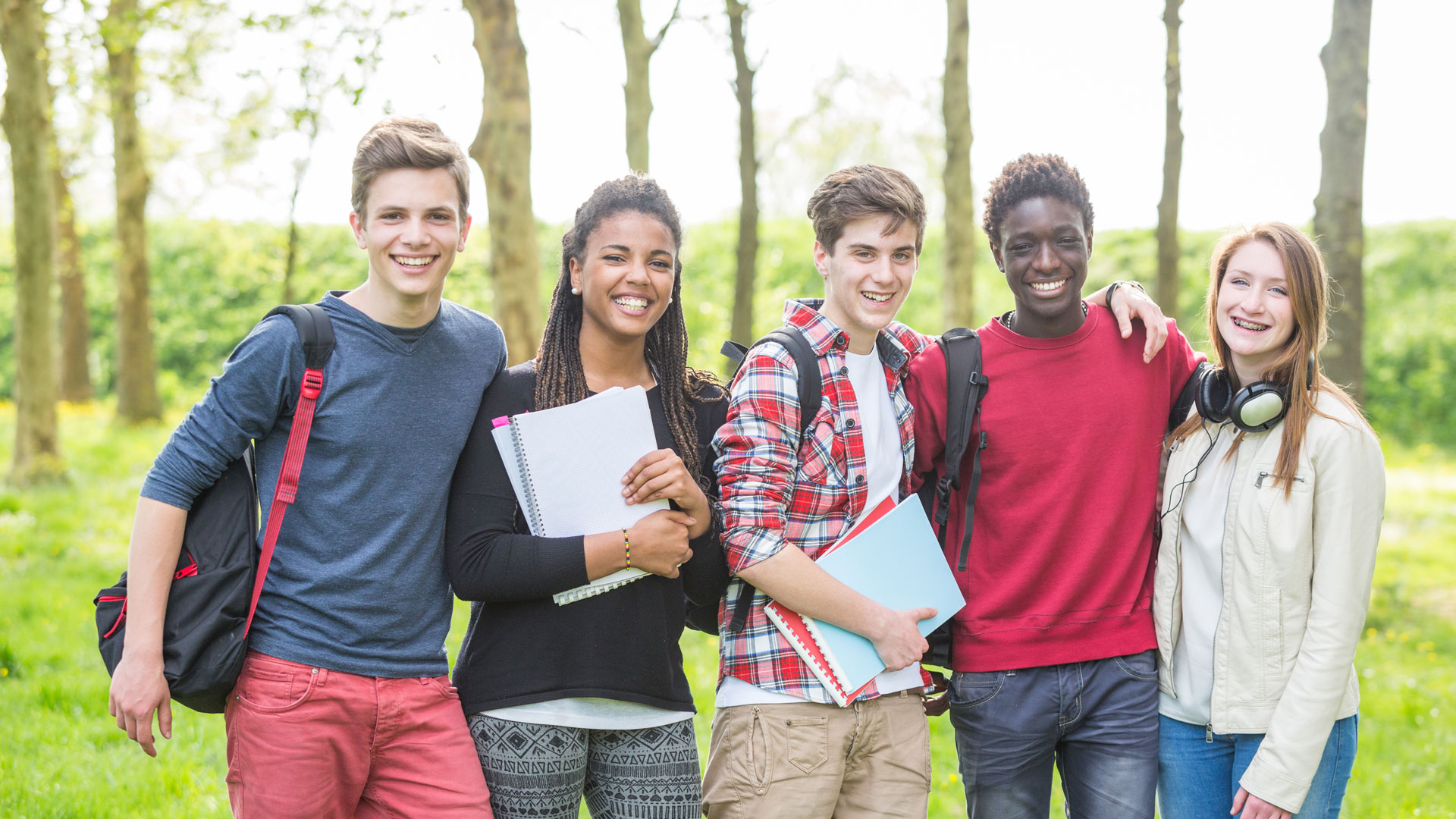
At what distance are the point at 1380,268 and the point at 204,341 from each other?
21389 millimetres

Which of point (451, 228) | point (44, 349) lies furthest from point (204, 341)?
point (451, 228)

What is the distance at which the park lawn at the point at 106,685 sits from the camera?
4184 millimetres

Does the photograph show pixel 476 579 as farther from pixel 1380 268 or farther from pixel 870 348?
pixel 1380 268

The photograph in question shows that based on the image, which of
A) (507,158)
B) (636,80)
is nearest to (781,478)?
(507,158)

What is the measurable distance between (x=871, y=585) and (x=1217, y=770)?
99 cm

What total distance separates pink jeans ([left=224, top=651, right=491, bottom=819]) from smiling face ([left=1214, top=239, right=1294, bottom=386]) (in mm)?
2125

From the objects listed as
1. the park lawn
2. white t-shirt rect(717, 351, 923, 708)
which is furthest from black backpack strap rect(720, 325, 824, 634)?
the park lawn

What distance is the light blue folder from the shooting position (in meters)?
2.52

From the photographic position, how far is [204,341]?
20953 mm

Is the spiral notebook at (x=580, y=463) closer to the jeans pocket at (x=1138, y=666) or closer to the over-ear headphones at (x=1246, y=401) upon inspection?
the jeans pocket at (x=1138, y=666)

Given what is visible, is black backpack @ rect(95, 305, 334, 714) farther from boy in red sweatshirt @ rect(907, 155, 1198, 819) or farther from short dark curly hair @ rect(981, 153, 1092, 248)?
short dark curly hair @ rect(981, 153, 1092, 248)

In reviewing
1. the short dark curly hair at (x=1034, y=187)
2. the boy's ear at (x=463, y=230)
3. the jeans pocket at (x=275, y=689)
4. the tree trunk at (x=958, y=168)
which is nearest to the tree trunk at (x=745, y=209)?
the tree trunk at (x=958, y=168)

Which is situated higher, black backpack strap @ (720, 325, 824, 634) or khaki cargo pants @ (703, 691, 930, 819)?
black backpack strap @ (720, 325, 824, 634)

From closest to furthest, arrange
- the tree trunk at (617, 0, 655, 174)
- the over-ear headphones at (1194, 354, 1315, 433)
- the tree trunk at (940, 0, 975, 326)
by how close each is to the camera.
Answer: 1. the over-ear headphones at (1194, 354, 1315, 433)
2. the tree trunk at (617, 0, 655, 174)
3. the tree trunk at (940, 0, 975, 326)
